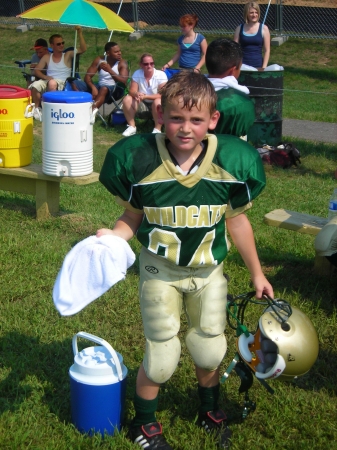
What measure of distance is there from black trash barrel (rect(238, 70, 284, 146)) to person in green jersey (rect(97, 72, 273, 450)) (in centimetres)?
673

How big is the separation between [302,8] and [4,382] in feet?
66.6

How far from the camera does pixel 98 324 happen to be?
14.2 feet

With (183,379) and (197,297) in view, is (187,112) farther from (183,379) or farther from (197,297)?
(183,379)

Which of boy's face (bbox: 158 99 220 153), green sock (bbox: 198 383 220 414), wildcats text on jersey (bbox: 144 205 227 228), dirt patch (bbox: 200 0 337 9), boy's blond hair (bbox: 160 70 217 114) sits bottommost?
green sock (bbox: 198 383 220 414)

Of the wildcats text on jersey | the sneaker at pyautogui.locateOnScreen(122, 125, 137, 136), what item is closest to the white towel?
the wildcats text on jersey

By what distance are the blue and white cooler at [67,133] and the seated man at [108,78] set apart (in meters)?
6.04

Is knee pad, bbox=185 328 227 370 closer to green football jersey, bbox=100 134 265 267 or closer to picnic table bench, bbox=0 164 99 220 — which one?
green football jersey, bbox=100 134 265 267

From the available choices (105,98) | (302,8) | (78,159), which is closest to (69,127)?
(78,159)

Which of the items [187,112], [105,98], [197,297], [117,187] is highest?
[187,112]

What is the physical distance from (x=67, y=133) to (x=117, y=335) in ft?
7.96

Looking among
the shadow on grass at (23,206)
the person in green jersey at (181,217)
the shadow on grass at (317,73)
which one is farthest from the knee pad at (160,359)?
the shadow on grass at (317,73)

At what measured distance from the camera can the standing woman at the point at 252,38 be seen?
10581 mm

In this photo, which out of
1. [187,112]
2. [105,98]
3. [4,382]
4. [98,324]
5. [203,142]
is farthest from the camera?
[105,98]

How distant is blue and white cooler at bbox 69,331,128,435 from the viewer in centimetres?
308
